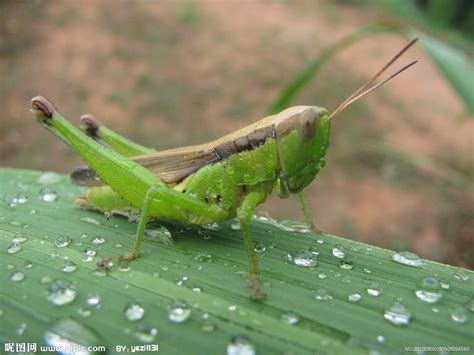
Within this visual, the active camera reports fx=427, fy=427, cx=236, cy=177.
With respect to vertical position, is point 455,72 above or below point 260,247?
above

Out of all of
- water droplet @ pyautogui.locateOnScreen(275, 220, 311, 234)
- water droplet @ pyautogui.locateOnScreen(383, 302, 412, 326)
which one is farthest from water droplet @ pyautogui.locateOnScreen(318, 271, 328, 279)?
water droplet @ pyautogui.locateOnScreen(275, 220, 311, 234)

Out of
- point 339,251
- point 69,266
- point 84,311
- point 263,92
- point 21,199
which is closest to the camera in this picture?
point 84,311

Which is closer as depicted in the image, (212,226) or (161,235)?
(161,235)

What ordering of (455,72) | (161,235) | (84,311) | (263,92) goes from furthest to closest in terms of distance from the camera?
(263,92) → (455,72) → (161,235) → (84,311)

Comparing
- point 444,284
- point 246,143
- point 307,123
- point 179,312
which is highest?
point 307,123

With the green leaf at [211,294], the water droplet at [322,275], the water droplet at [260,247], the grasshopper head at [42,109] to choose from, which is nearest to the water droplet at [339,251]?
the green leaf at [211,294]

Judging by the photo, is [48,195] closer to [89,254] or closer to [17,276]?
[89,254]

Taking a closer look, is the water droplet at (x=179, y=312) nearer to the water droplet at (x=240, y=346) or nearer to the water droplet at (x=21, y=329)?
the water droplet at (x=240, y=346)

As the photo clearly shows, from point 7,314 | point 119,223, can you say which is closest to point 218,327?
point 7,314

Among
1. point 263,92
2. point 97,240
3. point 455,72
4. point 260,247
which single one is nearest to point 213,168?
point 260,247
